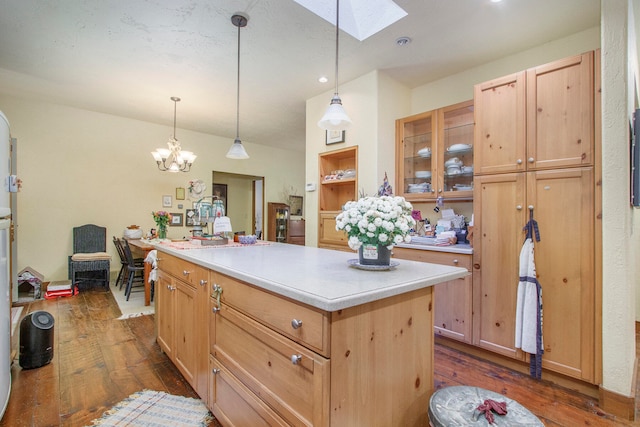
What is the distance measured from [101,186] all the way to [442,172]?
5278 mm

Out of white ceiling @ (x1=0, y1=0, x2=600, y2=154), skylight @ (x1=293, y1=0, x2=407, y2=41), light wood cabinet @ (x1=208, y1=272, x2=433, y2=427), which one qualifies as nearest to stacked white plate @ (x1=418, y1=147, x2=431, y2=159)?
white ceiling @ (x1=0, y1=0, x2=600, y2=154)

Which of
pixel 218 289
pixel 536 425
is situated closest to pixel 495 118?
pixel 536 425

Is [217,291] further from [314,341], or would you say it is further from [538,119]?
[538,119]

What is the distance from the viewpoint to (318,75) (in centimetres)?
348

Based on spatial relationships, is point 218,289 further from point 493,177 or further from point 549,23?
point 549,23

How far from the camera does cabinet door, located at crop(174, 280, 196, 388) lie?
182cm

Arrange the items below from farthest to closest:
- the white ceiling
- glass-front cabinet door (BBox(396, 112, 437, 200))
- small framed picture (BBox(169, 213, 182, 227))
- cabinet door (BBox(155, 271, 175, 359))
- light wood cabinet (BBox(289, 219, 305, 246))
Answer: light wood cabinet (BBox(289, 219, 305, 246))
small framed picture (BBox(169, 213, 182, 227))
glass-front cabinet door (BBox(396, 112, 437, 200))
the white ceiling
cabinet door (BBox(155, 271, 175, 359))

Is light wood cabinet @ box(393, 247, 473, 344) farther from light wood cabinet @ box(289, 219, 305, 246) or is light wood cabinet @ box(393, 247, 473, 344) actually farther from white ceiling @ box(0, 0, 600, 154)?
light wood cabinet @ box(289, 219, 305, 246)

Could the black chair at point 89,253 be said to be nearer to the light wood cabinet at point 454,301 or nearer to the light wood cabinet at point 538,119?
the light wood cabinet at point 454,301

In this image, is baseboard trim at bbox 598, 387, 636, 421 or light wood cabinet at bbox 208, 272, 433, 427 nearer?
light wood cabinet at bbox 208, 272, 433, 427

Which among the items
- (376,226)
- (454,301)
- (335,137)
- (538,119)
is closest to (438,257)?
(454,301)

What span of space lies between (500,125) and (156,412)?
3118mm

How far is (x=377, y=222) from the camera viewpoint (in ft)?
4.28

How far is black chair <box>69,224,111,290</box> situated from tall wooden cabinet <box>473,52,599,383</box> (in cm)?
499
